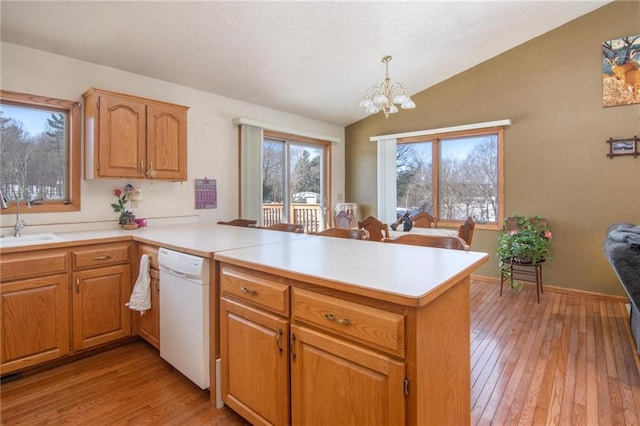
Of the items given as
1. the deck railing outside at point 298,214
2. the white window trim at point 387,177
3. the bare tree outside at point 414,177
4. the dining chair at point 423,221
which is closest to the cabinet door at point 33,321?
the deck railing outside at point 298,214

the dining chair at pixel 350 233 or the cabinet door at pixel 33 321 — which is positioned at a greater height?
the dining chair at pixel 350 233

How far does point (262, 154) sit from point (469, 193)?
304 centimetres

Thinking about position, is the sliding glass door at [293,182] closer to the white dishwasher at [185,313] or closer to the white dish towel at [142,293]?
the white dish towel at [142,293]

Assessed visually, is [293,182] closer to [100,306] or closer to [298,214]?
[298,214]

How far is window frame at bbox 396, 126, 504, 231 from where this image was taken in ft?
14.1

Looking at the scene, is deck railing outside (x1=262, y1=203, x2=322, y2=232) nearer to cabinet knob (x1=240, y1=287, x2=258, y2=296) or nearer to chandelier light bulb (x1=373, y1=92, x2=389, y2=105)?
chandelier light bulb (x1=373, y1=92, x2=389, y2=105)

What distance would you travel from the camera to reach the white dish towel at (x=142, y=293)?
7.39 ft

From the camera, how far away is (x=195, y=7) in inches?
95.7

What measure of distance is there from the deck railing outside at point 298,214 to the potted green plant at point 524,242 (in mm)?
2773

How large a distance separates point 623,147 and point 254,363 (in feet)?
14.7

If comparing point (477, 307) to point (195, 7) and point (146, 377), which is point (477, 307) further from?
point (195, 7)

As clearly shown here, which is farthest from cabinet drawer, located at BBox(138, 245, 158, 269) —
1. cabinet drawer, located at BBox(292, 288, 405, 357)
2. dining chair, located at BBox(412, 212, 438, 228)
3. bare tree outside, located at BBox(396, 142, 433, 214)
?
bare tree outside, located at BBox(396, 142, 433, 214)

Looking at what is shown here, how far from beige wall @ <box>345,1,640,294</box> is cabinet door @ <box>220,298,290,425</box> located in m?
3.93

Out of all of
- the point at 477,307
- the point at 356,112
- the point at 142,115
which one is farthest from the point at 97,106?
the point at 477,307
